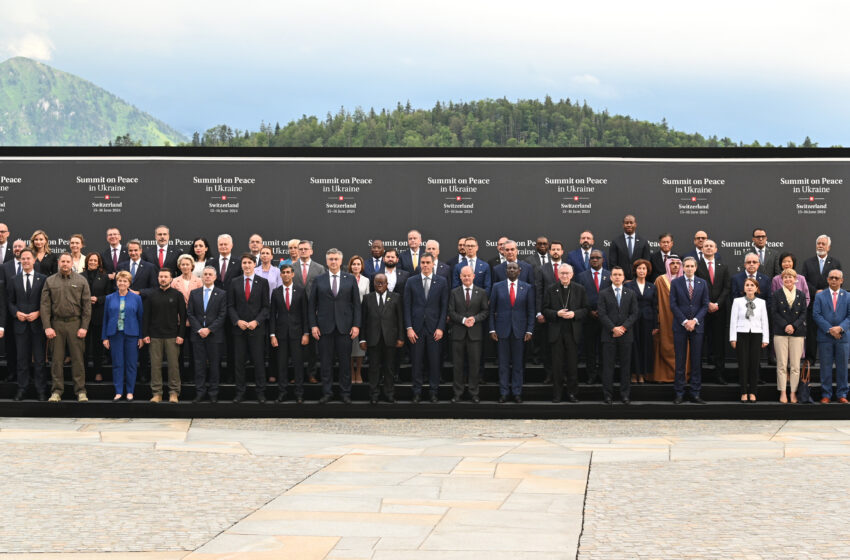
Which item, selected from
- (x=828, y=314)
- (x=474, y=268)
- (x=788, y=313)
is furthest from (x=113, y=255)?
(x=828, y=314)

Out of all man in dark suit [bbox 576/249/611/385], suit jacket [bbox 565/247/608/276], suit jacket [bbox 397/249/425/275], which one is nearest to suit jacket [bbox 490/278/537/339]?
man in dark suit [bbox 576/249/611/385]

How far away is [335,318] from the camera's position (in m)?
11.5

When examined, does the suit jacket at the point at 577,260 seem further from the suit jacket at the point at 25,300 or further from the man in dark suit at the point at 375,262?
the suit jacket at the point at 25,300

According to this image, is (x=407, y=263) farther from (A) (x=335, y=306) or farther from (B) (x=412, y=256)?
(A) (x=335, y=306)

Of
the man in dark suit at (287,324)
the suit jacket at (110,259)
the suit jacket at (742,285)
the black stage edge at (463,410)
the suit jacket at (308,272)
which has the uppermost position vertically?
the suit jacket at (110,259)

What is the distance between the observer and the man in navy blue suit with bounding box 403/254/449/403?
1165 centimetres

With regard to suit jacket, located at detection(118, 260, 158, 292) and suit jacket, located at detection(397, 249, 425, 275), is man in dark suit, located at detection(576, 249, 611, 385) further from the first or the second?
suit jacket, located at detection(118, 260, 158, 292)

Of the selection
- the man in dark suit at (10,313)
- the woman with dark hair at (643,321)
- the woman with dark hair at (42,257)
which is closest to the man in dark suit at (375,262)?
the woman with dark hair at (643,321)

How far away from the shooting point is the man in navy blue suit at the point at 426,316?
11.6 m

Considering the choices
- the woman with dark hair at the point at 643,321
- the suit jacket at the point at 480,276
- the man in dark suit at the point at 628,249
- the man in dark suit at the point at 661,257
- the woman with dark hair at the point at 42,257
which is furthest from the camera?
the man in dark suit at the point at 628,249

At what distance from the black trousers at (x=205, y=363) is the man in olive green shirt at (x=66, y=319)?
1377 millimetres

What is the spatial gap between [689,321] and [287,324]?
4883 millimetres

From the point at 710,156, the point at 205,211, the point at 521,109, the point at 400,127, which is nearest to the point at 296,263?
the point at 205,211

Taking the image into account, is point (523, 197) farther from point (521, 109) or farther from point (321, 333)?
point (521, 109)
